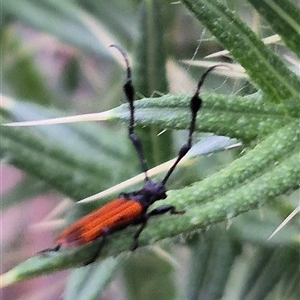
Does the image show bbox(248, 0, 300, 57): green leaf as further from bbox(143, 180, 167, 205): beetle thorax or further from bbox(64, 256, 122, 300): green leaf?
bbox(64, 256, 122, 300): green leaf

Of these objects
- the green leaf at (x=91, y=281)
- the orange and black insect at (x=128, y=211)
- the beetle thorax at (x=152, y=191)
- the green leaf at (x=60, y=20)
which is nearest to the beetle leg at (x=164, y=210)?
the orange and black insect at (x=128, y=211)

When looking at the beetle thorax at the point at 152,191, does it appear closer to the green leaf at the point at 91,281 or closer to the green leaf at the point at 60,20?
the green leaf at the point at 91,281

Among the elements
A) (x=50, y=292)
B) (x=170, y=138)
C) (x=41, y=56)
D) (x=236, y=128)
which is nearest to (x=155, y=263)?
(x=170, y=138)

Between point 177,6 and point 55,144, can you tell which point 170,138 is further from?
point 177,6

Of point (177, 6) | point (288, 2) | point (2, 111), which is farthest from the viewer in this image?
point (177, 6)

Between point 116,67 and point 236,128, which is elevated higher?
point 116,67

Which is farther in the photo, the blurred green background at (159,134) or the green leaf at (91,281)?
the green leaf at (91,281)

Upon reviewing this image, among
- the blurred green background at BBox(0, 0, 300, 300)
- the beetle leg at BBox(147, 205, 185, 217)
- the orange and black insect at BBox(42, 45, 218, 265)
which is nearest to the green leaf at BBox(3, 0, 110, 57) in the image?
the blurred green background at BBox(0, 0, 300, 300)

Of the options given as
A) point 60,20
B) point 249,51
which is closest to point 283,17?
point 249,51
